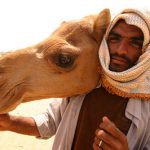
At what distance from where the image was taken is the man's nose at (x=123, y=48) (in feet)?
9.10

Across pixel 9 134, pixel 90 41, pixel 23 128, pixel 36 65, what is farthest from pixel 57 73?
pixel 9 134

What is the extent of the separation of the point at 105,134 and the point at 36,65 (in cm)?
75

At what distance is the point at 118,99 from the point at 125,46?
36 cm

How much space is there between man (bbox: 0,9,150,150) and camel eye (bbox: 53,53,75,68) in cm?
22

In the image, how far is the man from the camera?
Result: 2.74m

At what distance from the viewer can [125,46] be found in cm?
279

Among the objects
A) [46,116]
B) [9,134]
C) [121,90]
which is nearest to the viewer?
[121,90]

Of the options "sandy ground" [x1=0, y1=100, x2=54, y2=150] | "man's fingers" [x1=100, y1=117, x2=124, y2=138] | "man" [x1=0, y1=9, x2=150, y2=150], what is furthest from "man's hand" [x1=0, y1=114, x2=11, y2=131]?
"sandy ground" [x1=0, y1=100, x2=54, y2=150]

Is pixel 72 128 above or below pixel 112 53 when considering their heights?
below

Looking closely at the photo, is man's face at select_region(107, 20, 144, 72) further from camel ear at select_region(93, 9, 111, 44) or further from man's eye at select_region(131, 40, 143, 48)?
camel ear at select_region(93, 9, 111, 44)

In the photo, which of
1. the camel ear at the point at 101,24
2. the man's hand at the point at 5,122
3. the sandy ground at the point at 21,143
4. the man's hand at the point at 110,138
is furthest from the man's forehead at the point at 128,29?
the sandy ground at the point at 21,143

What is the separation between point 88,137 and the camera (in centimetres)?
292

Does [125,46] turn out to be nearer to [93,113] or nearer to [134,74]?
[134,74]

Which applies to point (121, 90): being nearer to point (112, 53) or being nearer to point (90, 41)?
point (112, 53)
